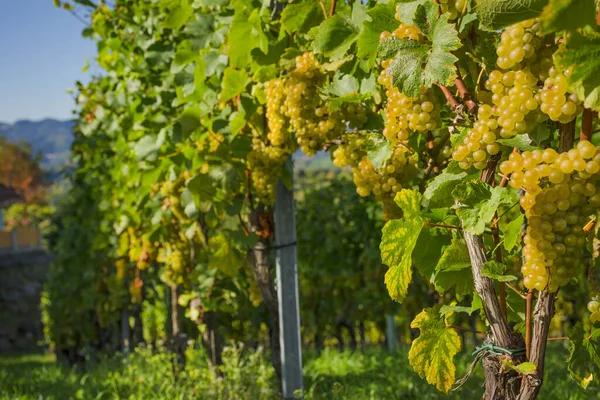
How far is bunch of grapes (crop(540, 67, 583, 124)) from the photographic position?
45.8 inches

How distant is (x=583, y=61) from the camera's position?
42.0 inches

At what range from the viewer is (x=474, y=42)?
5.08ft

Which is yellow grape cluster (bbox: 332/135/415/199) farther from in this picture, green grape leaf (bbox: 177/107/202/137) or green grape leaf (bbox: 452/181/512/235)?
green grape leaf (bbox: 177/107/202/137)

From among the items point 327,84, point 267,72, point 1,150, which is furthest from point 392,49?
point 1,150

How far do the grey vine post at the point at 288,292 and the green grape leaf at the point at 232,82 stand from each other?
0.54m

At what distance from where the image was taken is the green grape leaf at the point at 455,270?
1560 millimetres

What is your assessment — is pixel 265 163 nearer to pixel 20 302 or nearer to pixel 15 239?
pixel 20 302

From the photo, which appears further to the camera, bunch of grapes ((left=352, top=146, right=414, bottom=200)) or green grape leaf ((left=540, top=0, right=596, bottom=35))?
bunch of grapes ((left=352, top=146, right=414, bottom=200))

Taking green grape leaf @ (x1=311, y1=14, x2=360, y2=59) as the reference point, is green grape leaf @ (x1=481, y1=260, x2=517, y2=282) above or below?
below

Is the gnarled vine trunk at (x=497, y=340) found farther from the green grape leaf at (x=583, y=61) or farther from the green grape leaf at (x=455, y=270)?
the green grape leaf at (x=583, y=61)

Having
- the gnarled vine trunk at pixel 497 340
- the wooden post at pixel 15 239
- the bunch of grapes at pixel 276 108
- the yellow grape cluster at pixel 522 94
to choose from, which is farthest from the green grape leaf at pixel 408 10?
the wooden post at pixel 15 239

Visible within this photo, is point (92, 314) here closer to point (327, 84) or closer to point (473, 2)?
point (327, 84)

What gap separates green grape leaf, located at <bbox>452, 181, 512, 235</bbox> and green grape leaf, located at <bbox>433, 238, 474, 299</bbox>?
17cm

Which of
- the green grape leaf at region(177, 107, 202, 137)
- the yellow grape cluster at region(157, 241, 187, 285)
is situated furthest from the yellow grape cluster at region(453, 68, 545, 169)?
the yellow grape cluster at region(157, 241, 187, 285)
